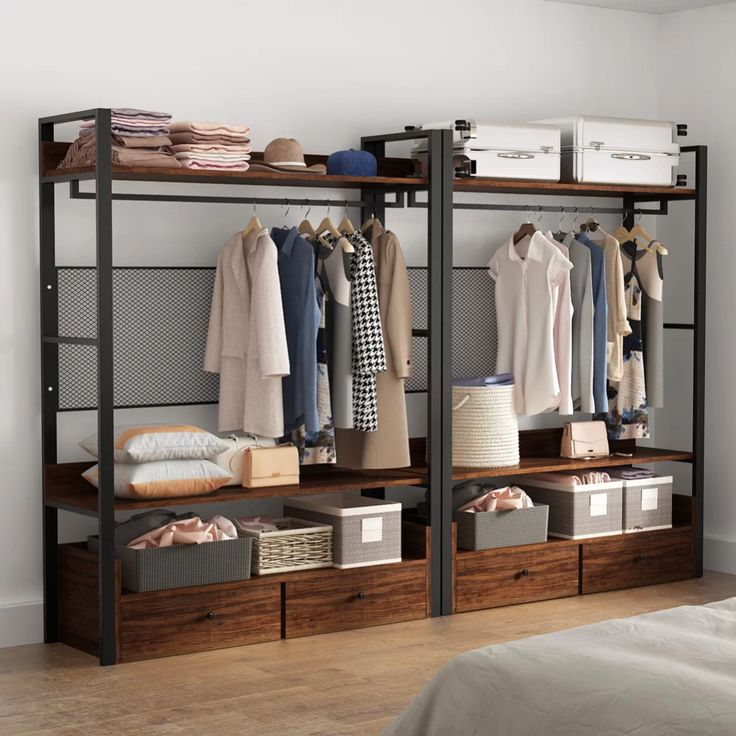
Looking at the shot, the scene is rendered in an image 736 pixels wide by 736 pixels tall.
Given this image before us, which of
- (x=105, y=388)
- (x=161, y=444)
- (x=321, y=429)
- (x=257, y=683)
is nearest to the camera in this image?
(x=257, y=683)

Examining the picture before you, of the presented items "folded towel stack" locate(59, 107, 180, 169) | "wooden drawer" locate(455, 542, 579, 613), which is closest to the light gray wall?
"folded towel stack" locate(59, 107, 180, 169)

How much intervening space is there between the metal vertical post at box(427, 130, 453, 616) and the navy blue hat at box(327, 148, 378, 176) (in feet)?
0.77

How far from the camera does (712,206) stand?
599cm

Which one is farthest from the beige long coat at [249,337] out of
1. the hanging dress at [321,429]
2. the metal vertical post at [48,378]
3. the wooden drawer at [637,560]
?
the wooden drawer at [637,560]

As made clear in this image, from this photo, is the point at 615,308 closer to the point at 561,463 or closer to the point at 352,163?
the point at 561,463

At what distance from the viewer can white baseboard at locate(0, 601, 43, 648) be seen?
4617 mm

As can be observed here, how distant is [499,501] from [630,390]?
0.93 m

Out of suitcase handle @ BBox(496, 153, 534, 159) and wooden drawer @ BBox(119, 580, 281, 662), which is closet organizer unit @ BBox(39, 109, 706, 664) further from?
suitcase handle @ BBox(496, 153, 534, 159)

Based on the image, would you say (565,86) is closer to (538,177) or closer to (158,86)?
(538,177)

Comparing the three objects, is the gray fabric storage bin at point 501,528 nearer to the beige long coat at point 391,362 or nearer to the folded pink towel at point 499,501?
the folded pink towel at point 499,501

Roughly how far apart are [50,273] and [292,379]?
96 centimetres

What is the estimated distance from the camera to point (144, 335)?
4.84 metres

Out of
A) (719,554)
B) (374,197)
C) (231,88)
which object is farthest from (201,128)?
(719,554)

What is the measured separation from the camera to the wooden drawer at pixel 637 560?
546 cm
